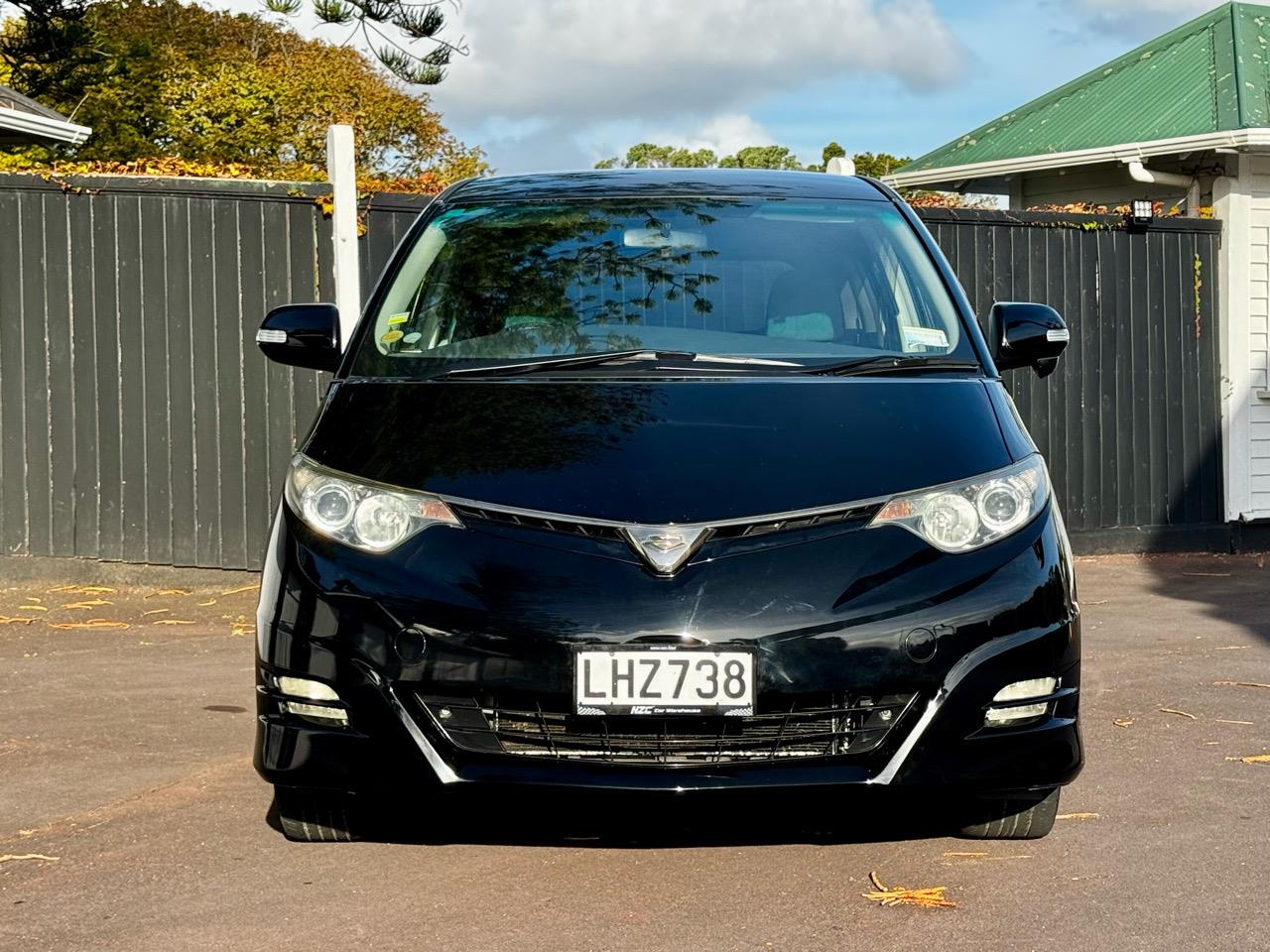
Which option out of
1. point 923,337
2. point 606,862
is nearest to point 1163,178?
point 923,337

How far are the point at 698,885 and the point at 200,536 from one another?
20.4 feet

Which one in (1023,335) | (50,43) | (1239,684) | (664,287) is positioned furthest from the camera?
(50,43)

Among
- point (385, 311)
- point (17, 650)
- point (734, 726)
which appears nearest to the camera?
point (734, 726)

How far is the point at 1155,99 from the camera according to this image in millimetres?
16188

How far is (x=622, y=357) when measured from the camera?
466cm

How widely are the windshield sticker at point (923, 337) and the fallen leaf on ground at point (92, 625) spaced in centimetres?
506

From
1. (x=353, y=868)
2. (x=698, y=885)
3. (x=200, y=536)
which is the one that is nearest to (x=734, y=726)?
(x=698, y=885)

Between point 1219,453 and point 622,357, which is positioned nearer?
point 622,357

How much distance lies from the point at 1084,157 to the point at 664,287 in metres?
10.8

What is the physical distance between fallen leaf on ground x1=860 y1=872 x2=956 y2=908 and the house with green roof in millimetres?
9491

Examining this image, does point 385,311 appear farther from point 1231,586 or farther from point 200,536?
point 1231,586

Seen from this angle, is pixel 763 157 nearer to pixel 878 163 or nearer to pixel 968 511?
pixel 878 163

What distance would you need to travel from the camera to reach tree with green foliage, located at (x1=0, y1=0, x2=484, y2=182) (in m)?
28.9

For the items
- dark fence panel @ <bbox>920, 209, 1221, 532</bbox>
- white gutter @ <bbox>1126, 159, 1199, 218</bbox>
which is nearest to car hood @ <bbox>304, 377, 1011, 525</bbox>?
dark fence panel @ <bbox>920, 209, 1221, 532</bbox>
